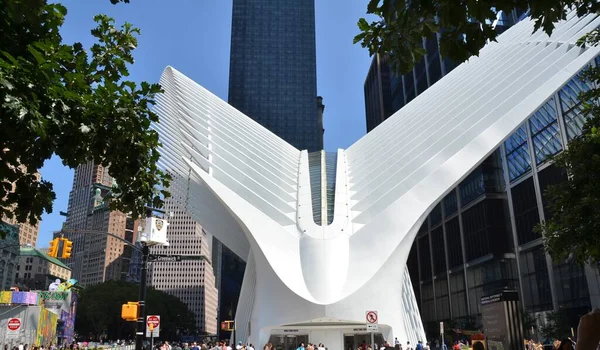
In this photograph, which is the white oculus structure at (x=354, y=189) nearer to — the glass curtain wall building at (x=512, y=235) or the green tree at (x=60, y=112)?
the glass curtain wall building at (x=512, y=235)

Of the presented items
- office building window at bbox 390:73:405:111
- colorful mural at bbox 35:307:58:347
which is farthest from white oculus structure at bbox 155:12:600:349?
office building window at bbox 390:73:405:111

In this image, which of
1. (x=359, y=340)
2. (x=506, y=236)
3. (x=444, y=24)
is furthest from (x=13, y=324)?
(x=506, y=236)

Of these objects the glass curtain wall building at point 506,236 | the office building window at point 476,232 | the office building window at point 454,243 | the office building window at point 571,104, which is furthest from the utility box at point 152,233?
the office building window at point 454,243

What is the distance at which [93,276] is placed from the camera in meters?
184

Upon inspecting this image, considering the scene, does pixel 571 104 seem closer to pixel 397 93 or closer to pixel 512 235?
pixel 512 235

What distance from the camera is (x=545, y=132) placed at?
2138 inches

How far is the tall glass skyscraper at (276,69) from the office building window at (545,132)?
12338 cm

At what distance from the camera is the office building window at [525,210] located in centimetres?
5591

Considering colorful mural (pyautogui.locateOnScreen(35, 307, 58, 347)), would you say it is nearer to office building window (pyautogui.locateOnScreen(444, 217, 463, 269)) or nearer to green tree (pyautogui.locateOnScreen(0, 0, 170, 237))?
green tree (pyautogui.locateOnScreen(0, 0, 170, 237))

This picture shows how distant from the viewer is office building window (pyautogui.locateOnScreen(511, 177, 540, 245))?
55906 mm

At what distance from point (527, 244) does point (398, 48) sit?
56.1 metres

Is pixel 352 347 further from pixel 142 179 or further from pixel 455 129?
pixel 142 179

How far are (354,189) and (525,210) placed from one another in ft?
89.6

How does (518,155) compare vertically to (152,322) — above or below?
above
